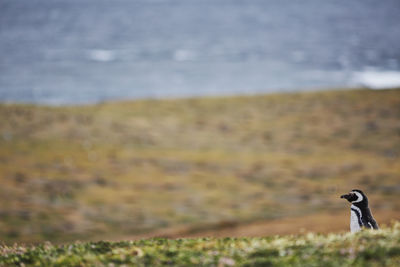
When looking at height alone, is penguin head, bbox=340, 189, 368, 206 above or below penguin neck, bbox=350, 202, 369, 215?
above

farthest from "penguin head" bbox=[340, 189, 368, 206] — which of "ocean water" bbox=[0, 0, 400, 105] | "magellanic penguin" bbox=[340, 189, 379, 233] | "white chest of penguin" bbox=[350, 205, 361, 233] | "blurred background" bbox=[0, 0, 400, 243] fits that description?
"ocean water" bbox=[0, 0, 400, 105]

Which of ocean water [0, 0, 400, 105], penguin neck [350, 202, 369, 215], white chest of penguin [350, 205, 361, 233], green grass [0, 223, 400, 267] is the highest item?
ocean water [0, 0, 400, 105]

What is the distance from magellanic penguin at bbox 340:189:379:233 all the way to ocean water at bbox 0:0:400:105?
203 feet

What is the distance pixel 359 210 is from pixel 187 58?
103 m

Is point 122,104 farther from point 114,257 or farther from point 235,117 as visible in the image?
point 114,257

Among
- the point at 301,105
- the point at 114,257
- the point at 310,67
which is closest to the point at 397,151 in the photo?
the point at 301,105

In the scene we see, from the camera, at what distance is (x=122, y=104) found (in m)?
55.5

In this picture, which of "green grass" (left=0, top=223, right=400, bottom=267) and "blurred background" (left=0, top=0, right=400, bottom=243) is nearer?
"green grass" (left=0, top=223, right=400, bottom=267)

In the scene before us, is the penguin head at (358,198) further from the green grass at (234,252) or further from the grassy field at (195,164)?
the grassy field at (195,164)

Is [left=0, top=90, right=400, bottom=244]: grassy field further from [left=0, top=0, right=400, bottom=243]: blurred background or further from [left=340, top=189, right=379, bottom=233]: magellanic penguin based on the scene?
[left=340, top=189, right=379, bottom=233]: magellanic penguin

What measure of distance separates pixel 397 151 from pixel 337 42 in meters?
98.4

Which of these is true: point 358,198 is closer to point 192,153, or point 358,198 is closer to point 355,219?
point 355,219

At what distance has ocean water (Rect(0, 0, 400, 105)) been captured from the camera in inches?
3159

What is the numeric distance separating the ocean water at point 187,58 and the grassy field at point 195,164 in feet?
74.3
